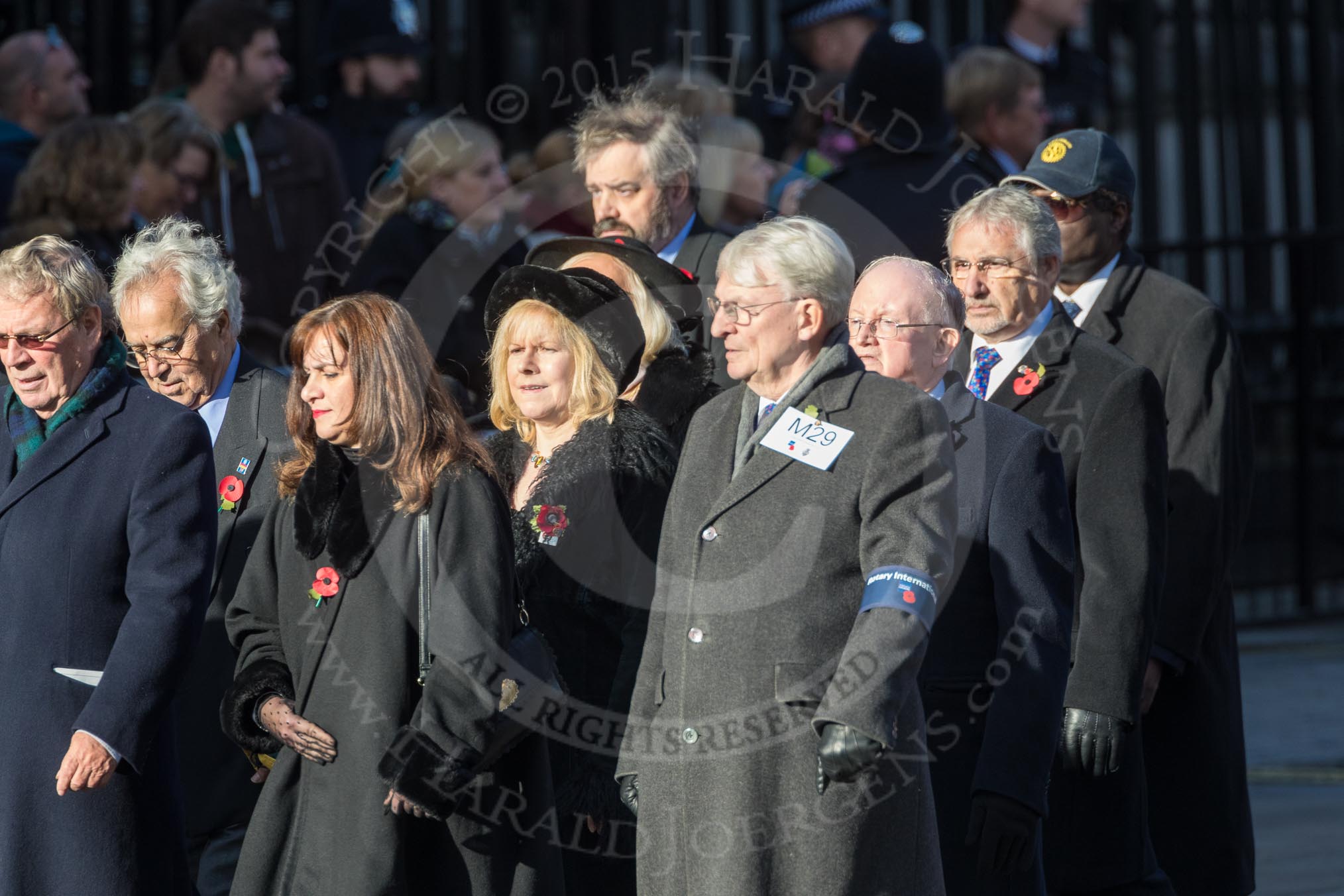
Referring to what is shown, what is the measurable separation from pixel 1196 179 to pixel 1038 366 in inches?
201

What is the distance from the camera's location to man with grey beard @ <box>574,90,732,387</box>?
5.15m

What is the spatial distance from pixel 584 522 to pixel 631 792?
609mm

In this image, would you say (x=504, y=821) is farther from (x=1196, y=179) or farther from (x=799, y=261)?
(x=1196, y=179)

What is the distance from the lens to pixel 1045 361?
4234 mm

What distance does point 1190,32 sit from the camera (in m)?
8.97

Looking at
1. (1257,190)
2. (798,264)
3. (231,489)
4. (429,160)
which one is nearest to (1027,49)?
(1257,190)

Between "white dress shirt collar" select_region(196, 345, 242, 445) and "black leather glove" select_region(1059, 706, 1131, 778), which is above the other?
"white dress shirt collar" select_region(196, 345, 242, 445)

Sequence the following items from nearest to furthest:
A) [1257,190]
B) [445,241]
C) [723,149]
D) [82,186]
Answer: [82,186] → [445,241] → [723,149] → [1257,190]

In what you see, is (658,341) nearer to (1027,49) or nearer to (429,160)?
(429,160)

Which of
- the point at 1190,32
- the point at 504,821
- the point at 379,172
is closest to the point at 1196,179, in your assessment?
the point at 1190,32

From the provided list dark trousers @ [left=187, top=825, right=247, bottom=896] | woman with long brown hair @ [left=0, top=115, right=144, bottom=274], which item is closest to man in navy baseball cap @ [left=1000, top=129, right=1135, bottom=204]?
dark trousers @ [left=187, top=825, right=247, bottom=896]

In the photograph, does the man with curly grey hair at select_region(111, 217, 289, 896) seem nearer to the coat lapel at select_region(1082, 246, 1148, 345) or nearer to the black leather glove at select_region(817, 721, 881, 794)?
the black leather glove at select_region(817, 721, 881, 794)

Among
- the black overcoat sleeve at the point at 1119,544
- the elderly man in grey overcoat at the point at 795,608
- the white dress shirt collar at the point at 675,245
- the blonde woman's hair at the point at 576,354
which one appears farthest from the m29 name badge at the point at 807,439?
the white dress shirt collar at the point at 675,245

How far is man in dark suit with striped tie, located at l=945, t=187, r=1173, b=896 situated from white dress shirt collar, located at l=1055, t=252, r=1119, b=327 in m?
0.43
